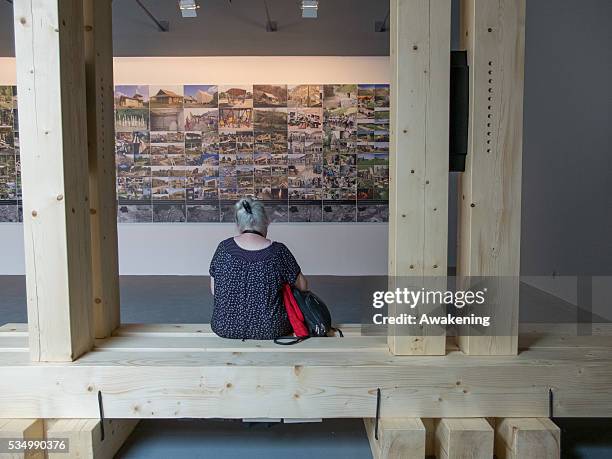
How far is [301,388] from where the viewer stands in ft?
8.32

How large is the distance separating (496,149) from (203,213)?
19.4 feet

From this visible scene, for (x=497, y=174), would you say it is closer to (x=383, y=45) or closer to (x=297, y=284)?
(x=297, y=284)

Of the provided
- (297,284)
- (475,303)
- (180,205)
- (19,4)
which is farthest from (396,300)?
(180,205)

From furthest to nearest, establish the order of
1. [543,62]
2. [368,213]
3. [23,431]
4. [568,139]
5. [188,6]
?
[368,213] → [188,6] → [543,62] → [568,139] → [23,431]

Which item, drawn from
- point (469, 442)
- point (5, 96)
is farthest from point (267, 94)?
point (469, 442)

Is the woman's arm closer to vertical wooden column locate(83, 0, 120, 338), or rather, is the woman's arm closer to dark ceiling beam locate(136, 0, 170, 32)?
vertical wooden column locate(83, 0, 120, 338)

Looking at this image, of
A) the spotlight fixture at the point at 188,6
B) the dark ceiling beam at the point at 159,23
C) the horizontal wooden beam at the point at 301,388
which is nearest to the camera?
the horizontal wooden beam at the point at 301,388

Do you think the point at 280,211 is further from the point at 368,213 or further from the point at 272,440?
the point at 272,440

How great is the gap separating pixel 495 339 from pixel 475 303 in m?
0.20

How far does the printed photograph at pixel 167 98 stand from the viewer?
25.7 ft

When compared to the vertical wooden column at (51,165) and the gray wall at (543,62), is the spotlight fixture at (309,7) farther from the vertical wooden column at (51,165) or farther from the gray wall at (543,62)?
the vertical wooden column at (51,165)

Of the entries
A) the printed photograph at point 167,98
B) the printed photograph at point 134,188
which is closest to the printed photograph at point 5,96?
the printed photograph at point 134,188

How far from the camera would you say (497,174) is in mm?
2592

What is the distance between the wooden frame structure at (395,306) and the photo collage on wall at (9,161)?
20.3ft
